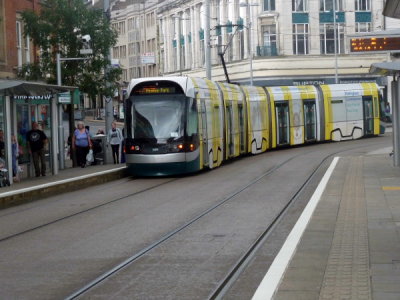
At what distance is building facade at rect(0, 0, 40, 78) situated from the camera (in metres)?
35.2

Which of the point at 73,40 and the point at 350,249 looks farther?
the point at 73,40

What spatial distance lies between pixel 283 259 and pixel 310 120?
106 feet

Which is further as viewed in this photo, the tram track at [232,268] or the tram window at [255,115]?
the tram window at [255,115]

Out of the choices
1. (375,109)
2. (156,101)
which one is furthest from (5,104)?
(375,109)

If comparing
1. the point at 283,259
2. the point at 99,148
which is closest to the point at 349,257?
the point at 283,259

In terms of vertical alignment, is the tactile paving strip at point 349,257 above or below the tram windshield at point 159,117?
below

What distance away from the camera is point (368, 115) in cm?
4609

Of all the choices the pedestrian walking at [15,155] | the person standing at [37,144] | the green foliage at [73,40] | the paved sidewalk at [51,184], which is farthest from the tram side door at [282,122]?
the pedestrian walking at [15,155]

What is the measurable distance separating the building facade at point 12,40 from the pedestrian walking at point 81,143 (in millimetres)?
5348

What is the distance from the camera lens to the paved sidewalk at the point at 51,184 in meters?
20.0

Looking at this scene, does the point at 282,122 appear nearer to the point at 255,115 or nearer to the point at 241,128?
the point at 255,115

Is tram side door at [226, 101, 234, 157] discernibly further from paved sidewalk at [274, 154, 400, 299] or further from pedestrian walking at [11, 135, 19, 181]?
paved sidewalk at [274, 154, 400, 299]

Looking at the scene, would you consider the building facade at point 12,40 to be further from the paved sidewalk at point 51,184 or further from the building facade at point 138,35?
the building facade at point 138,35

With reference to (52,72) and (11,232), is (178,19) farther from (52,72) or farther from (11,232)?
(11,232)
